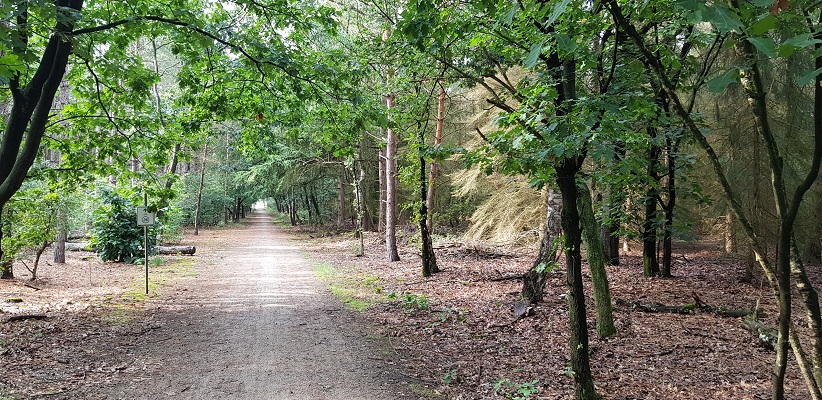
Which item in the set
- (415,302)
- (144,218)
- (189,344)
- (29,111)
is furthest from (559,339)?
(144,218)

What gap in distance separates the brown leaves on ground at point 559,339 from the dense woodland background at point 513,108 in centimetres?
65

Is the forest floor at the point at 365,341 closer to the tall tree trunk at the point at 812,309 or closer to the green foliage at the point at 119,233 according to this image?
the tall tree trunk at the point at 812,309

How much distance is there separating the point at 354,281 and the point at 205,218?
1415 inches

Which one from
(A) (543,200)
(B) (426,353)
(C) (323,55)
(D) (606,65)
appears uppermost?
(C) (323,55)

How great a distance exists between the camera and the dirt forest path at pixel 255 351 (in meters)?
5.02

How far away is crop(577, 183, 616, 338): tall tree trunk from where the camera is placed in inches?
264

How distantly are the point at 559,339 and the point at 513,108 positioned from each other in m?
4.86

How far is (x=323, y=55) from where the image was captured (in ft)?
25.0

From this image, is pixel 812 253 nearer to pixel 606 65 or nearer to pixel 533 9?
pixel 606 65

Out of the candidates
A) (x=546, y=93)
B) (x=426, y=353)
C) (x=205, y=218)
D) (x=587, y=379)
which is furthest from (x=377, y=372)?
(x=205, y=218)

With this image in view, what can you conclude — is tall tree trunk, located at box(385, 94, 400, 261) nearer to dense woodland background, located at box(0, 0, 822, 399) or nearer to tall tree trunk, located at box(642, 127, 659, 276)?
dense woodland background, located at box(0, 0, 822, 399)

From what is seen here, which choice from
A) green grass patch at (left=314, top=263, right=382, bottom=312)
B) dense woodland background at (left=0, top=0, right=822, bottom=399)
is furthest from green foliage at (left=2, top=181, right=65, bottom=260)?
green grass patch at (left=314, top=263, right=382, bottom=312)

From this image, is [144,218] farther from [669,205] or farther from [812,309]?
[669,205]

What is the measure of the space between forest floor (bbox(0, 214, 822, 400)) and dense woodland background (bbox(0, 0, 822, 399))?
0.86 m
